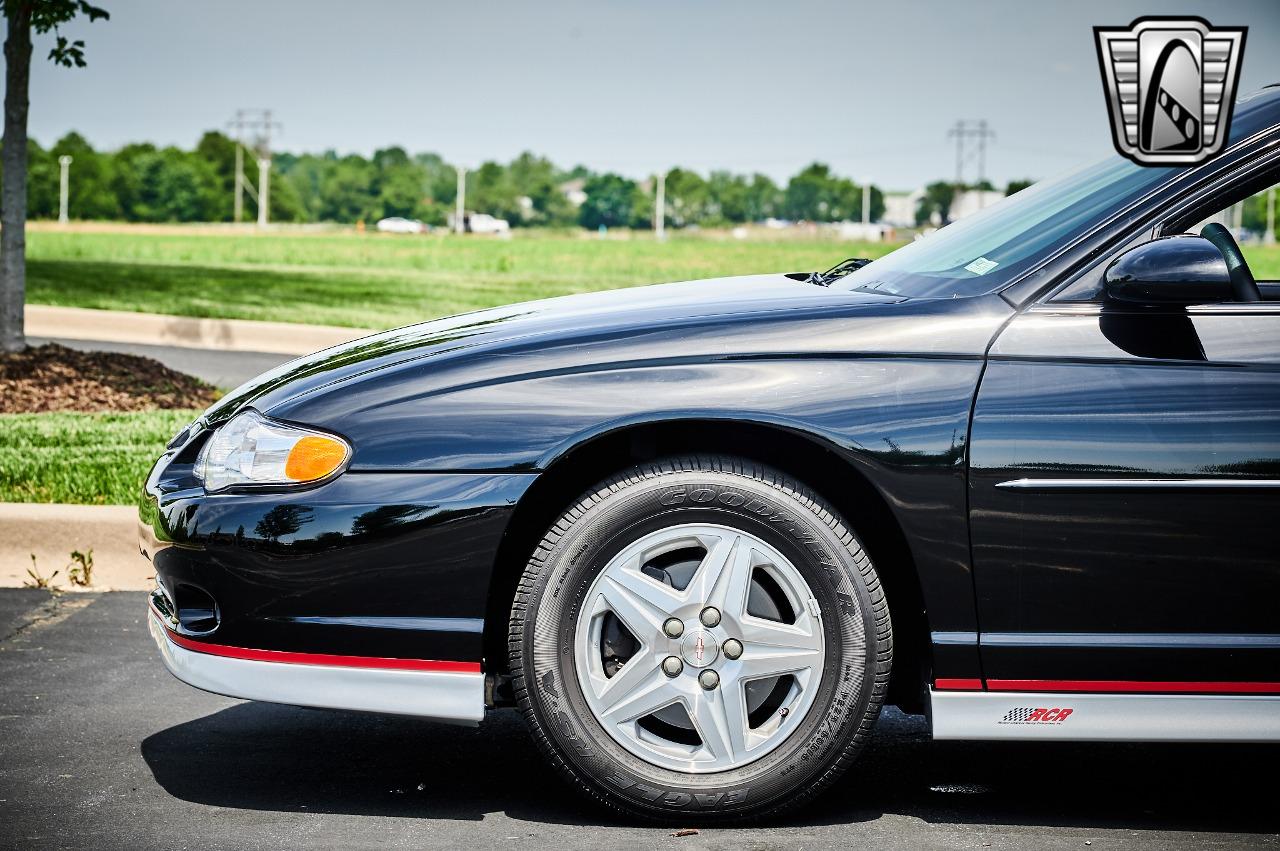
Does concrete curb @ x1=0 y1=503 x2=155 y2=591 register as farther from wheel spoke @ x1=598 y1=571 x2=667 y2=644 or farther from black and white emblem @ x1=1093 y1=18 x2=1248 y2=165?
black and white emblem @ x1=1093 y1=18 x2=1248 y2=165

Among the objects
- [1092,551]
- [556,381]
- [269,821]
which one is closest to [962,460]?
[1092,551]

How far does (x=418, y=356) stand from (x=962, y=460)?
121 cm

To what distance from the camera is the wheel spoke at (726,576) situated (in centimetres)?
295

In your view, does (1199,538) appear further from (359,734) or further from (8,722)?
(8,722)

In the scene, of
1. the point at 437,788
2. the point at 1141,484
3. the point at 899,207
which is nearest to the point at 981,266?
the point at 1141,484

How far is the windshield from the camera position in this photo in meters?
3.11

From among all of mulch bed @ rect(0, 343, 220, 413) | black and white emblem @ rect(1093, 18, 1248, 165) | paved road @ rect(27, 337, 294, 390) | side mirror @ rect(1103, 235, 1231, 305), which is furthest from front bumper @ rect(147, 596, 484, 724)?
paved road @ rect(27, 337, 294, 390)

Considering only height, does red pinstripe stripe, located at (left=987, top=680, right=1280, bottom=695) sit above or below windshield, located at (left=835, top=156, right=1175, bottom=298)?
below

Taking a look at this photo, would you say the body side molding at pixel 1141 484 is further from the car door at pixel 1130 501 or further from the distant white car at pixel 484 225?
the distant white car at pixel 484 225

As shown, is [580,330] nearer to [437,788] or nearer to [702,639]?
[702,639]

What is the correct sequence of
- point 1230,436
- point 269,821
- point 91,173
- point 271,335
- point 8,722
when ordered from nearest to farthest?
1. point 1230,436
2. point 269,821
3. point 8,722
4. point 271,335
5. point 91,173

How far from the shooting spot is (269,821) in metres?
3.13

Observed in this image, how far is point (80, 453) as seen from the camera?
6867mm

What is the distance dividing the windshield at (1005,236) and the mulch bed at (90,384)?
601cm
